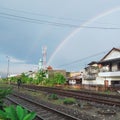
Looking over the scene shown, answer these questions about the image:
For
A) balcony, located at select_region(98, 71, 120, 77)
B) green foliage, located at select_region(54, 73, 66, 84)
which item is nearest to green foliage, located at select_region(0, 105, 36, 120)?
balcony, located at select_region(98, 71, 120, 77)

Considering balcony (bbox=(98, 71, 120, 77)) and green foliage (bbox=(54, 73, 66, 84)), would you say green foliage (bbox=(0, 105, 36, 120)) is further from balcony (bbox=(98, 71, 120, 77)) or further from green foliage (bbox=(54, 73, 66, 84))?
green foliage (bbox=(54, 73, 66, 84))

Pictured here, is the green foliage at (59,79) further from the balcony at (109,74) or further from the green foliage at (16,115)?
the green foliage at (16,115)

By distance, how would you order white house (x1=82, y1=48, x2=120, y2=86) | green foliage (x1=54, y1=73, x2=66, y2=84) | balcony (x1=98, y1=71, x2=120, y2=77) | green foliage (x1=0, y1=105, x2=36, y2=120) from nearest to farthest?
1. green foliage (x1=0, y1=105, x2=36, y2=120)
2. balcony (x1=98, y1=71, x2=120, y2=77)
3. white house (x1=82, y1=48, x2=120, y2=86)
4. green foliage (x1=54, y1=73, x2=66, y2=84)

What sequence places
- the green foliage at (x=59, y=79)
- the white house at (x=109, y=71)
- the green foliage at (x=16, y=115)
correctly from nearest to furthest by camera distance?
the green foliage at (x=16, y=115), the white house at (x=109, y=71), the green foliage at (x=59, y=79)

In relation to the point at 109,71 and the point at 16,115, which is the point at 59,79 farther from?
the point at 16,115

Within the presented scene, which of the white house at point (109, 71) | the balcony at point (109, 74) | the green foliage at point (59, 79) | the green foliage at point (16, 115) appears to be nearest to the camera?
the green foliage at point (16, 115)

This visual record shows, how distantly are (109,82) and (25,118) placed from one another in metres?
62.7

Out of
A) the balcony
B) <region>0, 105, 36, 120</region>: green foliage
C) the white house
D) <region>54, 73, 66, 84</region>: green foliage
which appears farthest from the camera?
<region>54, 73, 66, 84</region>: green foliage

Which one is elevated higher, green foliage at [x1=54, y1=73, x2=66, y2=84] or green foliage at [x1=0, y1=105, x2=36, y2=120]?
green foliage at [x1=54, y1=73, x2=66, y2=84]

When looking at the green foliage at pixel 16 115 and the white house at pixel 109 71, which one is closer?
the green foliage at pixel 16 115

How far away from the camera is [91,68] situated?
71562mm

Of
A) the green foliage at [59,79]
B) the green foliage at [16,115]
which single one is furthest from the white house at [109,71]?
the green foliage at [16,115]

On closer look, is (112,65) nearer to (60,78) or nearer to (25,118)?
(60,78)

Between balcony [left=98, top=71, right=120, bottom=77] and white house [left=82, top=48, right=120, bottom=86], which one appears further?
white house [left=82, top=48, right=120, bottom=86]
